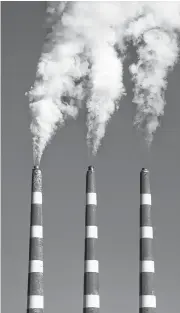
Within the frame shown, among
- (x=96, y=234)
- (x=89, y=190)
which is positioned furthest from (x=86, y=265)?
(x=89, y=190)

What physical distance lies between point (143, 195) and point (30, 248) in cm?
398

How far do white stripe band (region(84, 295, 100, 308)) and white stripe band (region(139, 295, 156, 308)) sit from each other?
1316 millimetres

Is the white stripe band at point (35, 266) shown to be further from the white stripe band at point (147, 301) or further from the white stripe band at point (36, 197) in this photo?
the white stripe band at point (147, 301)

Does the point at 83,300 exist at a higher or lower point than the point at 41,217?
lower

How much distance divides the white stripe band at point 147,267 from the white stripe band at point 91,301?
1.64 m

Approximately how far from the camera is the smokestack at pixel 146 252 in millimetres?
21344

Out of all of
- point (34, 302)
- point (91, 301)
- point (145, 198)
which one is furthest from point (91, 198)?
point (34, 302)

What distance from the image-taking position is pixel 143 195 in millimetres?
22422

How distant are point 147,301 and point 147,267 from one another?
3.42 feet

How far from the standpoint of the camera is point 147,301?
69.8 feet

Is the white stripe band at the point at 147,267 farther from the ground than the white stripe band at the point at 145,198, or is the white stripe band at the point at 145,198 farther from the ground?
the white stripe band at the point at 145,198

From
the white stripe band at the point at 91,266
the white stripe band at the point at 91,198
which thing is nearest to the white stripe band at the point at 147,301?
the white stripe band at the point at 91,266

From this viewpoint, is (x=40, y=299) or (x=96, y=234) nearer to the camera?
(x=40, y=299)

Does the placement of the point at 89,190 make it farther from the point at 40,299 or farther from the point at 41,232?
the point at 40,299
